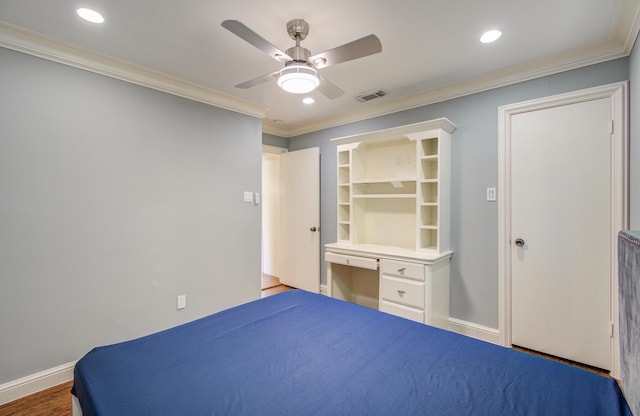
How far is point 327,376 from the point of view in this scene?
1.14 metres

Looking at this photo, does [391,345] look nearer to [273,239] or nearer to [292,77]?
[292,77]

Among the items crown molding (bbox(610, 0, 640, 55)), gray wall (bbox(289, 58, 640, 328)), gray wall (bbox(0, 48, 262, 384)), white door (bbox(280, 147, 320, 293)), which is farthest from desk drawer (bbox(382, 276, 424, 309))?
crown molding (bbox(610, 0, 640, 55))

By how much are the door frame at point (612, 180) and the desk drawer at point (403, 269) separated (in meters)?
0.72

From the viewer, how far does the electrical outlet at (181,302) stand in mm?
2779

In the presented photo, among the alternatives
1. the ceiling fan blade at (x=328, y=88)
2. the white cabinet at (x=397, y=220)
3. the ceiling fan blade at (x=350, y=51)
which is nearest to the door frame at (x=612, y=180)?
the white cabinet at (x=397, y=220)

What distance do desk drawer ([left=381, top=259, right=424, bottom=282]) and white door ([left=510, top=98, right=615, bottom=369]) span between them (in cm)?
81

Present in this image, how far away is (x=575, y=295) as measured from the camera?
230 cm

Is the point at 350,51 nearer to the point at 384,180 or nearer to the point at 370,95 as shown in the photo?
the point at 370,95

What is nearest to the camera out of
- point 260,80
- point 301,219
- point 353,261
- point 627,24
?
point 627,24

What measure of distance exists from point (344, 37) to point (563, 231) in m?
2.29

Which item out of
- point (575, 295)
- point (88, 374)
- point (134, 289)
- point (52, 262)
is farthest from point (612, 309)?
point (52, 262)

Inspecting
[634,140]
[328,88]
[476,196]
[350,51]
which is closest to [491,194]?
[476,196]

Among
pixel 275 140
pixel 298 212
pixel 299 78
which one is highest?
pixel 275 140

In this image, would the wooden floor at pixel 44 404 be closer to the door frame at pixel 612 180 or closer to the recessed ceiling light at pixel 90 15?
the recessed ceiling light at pixel 90 15
